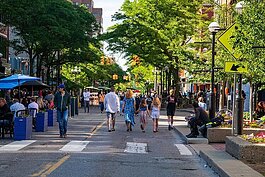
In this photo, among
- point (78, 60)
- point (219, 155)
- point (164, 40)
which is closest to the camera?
point (219, 155)

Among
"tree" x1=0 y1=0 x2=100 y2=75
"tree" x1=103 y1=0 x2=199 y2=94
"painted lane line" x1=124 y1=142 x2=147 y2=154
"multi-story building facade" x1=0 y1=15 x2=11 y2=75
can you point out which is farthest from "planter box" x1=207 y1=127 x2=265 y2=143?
"multi-story building facade" x1=0 y1=15 x2=11 y2=75

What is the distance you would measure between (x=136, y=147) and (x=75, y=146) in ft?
5.96

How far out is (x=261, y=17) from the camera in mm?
15195

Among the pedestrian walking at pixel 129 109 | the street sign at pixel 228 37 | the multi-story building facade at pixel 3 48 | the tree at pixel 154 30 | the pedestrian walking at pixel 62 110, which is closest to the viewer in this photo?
the street sign at pixel 228 37

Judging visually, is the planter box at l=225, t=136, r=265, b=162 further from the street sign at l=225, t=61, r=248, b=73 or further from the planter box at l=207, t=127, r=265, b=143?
the planter box at l=207, t=127, r=265, b=143

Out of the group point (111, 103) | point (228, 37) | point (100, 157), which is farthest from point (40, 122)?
point (228, 37)

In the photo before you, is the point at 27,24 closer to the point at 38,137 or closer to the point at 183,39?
the point at 183,39

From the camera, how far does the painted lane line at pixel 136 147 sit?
16.2 metres

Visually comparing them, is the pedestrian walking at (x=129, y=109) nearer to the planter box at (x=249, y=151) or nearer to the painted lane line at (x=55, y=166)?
the painted lane line at (x=55, y=166)

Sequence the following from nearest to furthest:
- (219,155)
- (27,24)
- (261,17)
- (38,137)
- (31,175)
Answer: (31,175)
(219,155)
(261,17)
(38,137)
(27,24)

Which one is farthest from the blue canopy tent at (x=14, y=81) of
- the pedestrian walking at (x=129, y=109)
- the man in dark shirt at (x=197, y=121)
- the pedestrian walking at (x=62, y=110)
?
the man in dark shirt at (x=197, y=121)

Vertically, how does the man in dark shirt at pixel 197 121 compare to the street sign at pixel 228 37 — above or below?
below

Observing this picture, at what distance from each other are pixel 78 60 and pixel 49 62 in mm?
4063

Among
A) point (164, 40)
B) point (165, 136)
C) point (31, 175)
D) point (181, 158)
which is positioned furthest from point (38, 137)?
point (164, 40)
